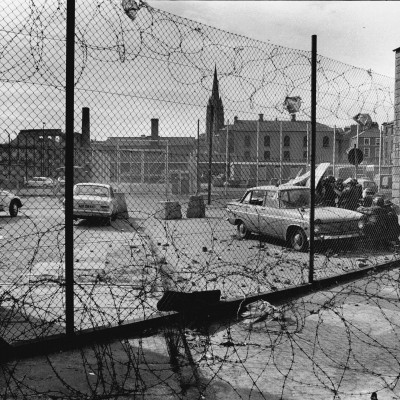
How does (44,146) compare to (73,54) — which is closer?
(73,54)

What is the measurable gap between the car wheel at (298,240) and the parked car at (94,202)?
7.27 m

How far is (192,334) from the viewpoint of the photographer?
198 inches

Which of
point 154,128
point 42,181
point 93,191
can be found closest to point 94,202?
point 93,191

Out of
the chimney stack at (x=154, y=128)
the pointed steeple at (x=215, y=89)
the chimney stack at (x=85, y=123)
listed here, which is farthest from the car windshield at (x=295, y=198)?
the chimney stack at (x=85, y=123)

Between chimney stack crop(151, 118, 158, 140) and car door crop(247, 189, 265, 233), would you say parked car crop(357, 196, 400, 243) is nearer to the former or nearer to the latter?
car door crop(247, 189, 265, 233)

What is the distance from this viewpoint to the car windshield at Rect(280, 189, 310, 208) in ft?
37.7

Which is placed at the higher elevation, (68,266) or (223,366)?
(68,266)

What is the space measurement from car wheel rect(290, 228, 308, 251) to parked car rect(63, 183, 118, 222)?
7.27m

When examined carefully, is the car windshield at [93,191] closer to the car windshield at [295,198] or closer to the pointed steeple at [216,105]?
the car windshield at [295,198]

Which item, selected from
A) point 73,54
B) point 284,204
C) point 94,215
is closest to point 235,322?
point 73,54

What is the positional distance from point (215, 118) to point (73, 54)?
7.50 feet

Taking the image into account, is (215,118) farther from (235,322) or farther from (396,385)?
(396,385)

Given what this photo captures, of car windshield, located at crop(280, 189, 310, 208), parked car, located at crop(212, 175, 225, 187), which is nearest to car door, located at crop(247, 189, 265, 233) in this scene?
car windshield, located at crop(280, 189, 310, 208)

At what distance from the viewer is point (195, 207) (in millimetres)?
19375
